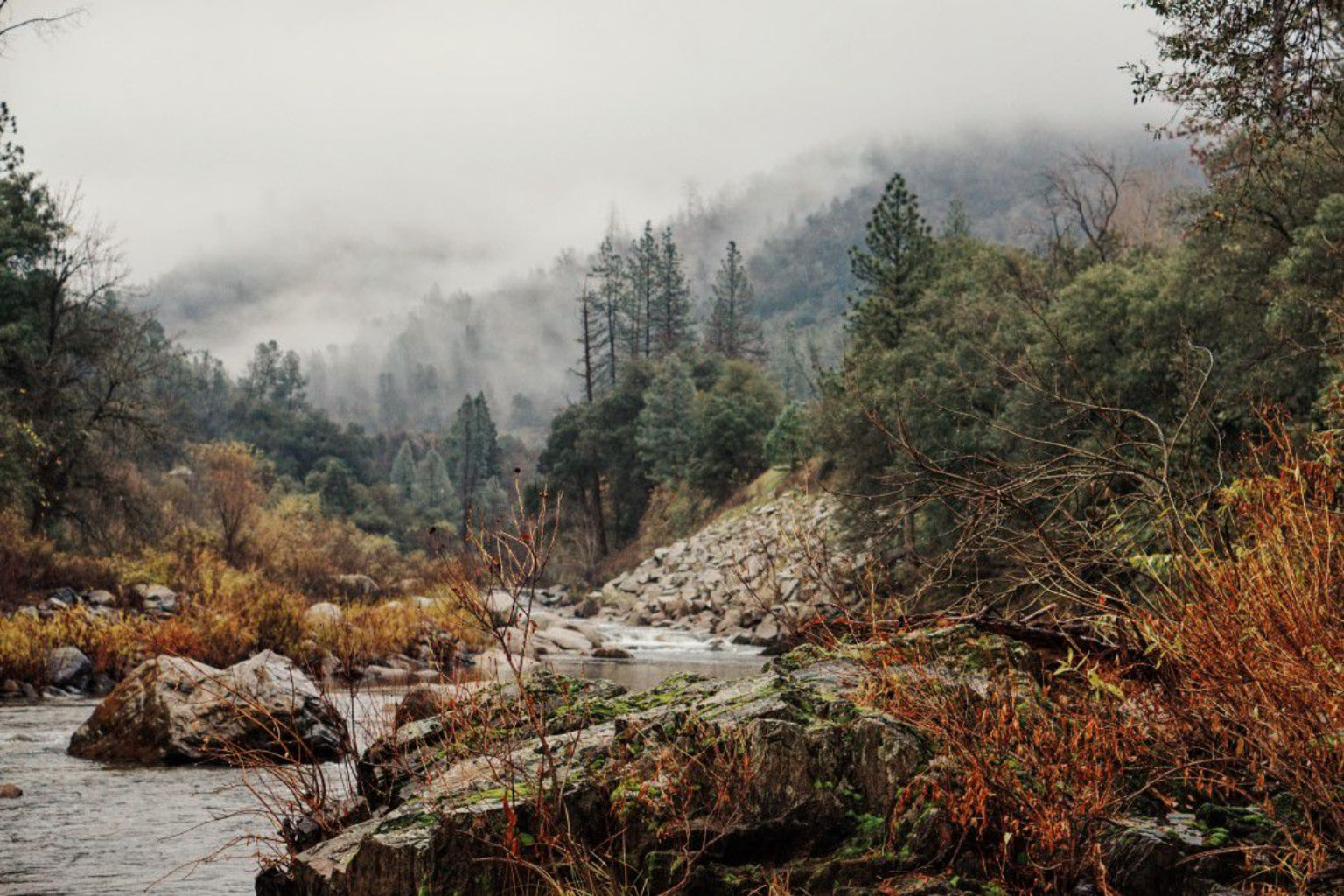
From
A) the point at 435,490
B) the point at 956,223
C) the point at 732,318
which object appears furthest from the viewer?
the point at 435,490

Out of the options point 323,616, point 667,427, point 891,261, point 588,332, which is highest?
point 588,332

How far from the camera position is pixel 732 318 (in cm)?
9006

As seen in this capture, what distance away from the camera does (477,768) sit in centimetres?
493

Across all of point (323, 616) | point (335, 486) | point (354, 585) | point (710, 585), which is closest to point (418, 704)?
point (323, 616)

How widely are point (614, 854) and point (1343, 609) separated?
10.7ft

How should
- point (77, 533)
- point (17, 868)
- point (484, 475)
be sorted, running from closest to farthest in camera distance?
point (17, 868) < point (77, 533) < point (484, 475)

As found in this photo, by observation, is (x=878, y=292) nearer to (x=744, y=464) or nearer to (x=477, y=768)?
(x=744, y=464)

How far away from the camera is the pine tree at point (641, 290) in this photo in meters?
85.8

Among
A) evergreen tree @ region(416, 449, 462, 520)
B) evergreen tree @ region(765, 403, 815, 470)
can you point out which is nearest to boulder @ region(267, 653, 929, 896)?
evergreen tree @ region(765, 403, 815, 470)

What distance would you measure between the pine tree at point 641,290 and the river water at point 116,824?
75.0 metres

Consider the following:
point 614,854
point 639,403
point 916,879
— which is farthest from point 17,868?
point 639,403

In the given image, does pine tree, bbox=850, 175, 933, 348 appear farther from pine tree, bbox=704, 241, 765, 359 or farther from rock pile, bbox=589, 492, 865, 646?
pine tree, bbox=704, 241, 765, 359

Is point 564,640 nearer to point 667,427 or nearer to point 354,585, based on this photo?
point 354,585

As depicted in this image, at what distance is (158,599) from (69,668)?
7.45 metres
